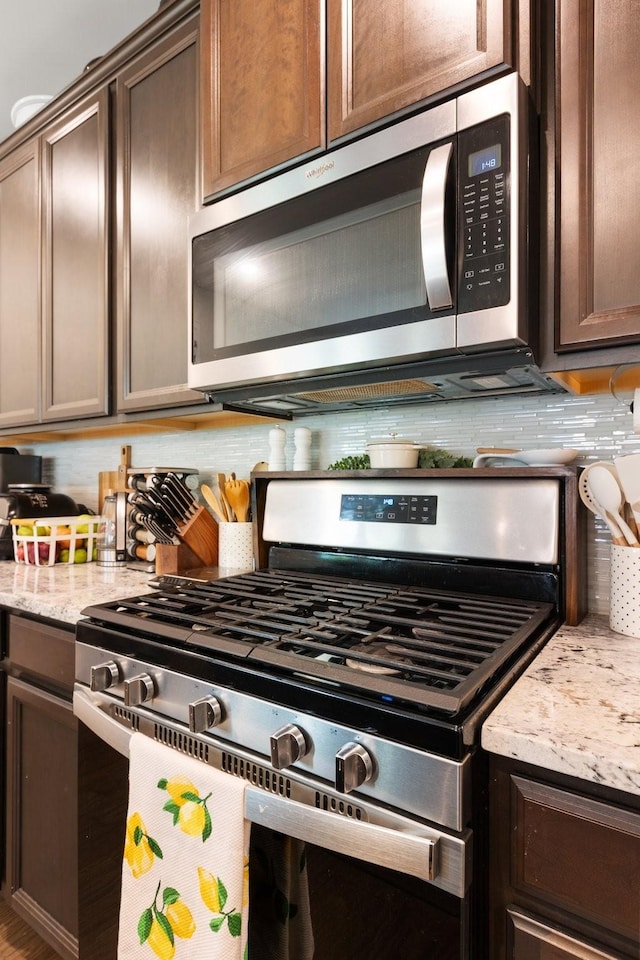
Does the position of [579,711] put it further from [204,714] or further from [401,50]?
[401,50]

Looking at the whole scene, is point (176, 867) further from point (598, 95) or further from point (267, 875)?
point (598, 95)

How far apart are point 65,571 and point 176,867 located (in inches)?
42.4

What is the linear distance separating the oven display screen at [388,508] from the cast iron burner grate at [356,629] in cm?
16

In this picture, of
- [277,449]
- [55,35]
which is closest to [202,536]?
[277,449]

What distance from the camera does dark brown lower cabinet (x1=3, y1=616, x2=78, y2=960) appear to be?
1207 millimetres

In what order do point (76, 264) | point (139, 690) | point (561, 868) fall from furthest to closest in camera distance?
point (76, 264) → point (139, 690) → point (561, 868)

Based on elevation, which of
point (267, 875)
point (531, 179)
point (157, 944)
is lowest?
point (157, 944)

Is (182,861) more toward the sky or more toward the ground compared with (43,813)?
more toward the sky

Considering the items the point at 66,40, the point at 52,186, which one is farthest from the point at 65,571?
the point at 66,40

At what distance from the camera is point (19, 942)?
141cm

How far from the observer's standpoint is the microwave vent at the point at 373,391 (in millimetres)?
1196

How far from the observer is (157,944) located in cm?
86

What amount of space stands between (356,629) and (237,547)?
0.76 m

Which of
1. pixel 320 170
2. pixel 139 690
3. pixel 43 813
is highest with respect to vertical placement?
pixel 320 170
